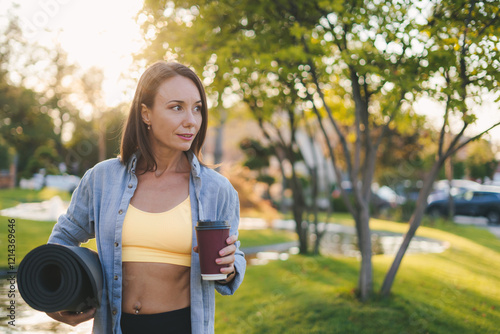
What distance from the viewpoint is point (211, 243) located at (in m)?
1.67

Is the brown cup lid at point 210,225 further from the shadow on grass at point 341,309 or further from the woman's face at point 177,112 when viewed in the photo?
the shadow on grass at point 341,309

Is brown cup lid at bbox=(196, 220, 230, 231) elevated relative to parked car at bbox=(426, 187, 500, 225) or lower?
elevated

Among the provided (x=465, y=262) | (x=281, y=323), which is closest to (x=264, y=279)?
(x=281, y=323)

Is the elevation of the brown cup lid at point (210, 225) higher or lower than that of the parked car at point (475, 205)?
higher

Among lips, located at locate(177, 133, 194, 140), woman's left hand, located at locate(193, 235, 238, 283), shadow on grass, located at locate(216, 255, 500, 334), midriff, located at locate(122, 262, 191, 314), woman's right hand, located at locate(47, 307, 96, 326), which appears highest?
lips, located at locate(177, 133, 194, 140)

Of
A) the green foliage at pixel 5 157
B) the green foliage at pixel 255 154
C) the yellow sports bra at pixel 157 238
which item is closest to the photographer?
the yellow sports bra at pixel 157 238

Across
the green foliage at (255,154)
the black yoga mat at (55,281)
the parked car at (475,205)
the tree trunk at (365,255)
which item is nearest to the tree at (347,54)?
the tree trunk at (365,255)

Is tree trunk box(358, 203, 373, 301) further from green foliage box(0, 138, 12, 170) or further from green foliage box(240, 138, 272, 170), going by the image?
green foliage box(0, 138, 12, 170)

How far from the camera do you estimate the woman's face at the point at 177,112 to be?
1.92 metres

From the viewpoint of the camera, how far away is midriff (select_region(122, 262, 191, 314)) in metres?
1.84

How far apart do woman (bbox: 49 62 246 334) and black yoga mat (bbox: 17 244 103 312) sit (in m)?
0.11

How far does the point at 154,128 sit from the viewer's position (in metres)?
1.99

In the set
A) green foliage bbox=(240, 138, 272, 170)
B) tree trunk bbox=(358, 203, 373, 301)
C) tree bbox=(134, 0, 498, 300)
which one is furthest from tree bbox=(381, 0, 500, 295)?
green foliage bbox=(240, 138, 272, 170)

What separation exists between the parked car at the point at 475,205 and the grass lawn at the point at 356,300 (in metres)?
10.5
